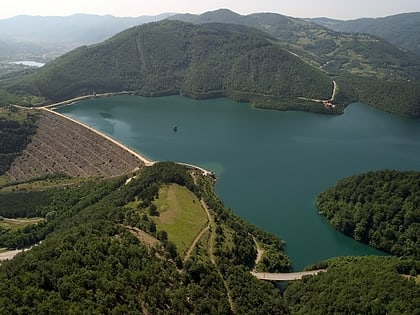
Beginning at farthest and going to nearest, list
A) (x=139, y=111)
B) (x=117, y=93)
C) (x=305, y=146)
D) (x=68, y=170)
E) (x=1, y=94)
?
1. (x=117, y=93)
2. (x=139, y=111)
3. (x=1, y=94)
4. (x=305, y=146)
5. (x=68, y=170)

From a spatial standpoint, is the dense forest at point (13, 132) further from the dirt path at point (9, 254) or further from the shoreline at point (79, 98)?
the dirt path at point (9, 254)

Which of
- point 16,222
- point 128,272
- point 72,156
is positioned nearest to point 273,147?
point 72,156

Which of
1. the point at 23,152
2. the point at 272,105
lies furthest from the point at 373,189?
the point at 272,105

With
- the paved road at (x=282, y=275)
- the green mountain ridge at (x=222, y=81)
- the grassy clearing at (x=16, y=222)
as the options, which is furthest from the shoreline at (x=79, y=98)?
the paved road at (x=282, y=275)

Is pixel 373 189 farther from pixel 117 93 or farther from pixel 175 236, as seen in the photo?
pixel 117 93

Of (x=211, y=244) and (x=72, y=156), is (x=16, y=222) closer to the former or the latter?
(x=72, y=156)
